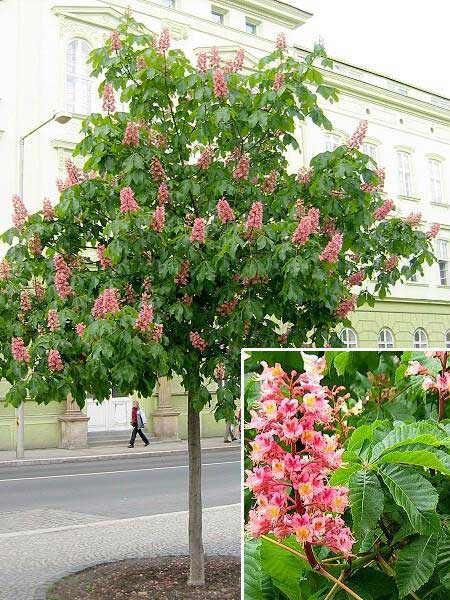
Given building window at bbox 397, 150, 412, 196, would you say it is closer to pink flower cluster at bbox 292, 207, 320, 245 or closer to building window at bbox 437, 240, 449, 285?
building window at bbox 437, 240, 449, 285

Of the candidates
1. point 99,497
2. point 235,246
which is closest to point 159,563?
point 235,246

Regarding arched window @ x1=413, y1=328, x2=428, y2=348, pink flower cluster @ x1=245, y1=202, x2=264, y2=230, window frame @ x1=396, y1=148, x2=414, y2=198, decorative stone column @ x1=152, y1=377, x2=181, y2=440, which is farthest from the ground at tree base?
window frame @ x1=396, y1=148, x2=414, y2=198

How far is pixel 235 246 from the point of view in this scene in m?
6.15

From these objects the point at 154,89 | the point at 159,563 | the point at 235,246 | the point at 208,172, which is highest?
the point at 154,89

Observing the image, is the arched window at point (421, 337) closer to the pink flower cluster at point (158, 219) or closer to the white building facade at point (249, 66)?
the white building facade at point (249, 66)

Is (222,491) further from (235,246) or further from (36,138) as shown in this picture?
(36,138)

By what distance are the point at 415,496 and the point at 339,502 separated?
147 mm

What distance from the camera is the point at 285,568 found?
1.63m

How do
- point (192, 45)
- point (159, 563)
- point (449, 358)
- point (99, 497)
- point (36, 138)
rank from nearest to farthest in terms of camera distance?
point (449, 358)
point (159, 563)
point (99, 497)
point (36, 138)
point (192, 45)

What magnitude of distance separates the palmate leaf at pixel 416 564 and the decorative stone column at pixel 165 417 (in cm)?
2546

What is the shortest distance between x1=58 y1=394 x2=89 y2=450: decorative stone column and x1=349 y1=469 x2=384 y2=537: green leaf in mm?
22703

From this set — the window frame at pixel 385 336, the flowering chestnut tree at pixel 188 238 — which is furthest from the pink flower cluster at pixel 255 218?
the window frame at pixel 385 336

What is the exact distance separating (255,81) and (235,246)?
69.0 inches

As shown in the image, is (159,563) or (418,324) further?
(418,324)
